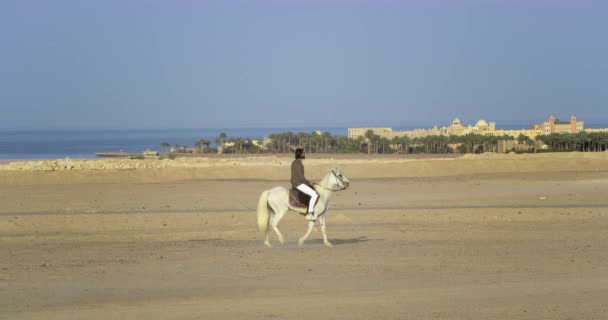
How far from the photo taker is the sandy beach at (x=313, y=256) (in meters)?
12.9

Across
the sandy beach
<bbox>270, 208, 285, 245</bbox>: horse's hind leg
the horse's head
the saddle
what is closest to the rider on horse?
the saddle

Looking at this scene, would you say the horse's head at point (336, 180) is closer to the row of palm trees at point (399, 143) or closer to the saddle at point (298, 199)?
the saddle at point (298, 199)

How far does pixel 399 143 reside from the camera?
3369 inches

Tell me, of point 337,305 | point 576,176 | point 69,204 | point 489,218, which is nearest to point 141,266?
point 337,305

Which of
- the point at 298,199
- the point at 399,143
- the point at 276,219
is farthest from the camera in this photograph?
the point at 399,143

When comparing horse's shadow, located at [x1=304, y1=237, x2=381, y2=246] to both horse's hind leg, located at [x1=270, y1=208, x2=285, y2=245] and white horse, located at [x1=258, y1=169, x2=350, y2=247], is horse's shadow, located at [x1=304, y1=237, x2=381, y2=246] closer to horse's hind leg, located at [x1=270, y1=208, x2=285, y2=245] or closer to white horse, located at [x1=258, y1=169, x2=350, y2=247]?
white horse, located at [x1=258, y1=169, x2=350, y2=247]

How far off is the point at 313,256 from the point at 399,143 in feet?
224

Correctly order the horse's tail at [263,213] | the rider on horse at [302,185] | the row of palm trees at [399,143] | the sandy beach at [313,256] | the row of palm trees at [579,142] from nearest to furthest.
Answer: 1. the sandy beach at [313,256]
2. the rider on horse at [302,185]
3. the horse's tail at [263,213]
4. the row of palm trees at [579,142]
5. the row of palm trees at [399,143]

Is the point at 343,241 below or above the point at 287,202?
below

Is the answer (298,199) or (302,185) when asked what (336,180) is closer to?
(302,185)

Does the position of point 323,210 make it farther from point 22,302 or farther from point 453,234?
point 22,302

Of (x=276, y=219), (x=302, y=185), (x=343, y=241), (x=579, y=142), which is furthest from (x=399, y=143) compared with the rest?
(x=302, y=185)

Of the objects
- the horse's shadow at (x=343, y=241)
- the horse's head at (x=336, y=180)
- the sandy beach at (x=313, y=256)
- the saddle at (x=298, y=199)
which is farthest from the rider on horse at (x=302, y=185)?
the horse's shadow at (x=343, y=241)

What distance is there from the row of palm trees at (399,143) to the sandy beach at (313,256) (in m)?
39.9
